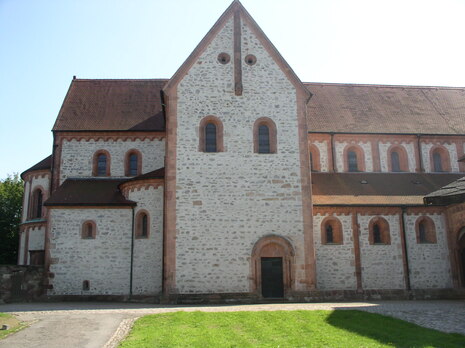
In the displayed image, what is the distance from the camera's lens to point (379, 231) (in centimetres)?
2789

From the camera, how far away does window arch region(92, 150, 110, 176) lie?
102ft

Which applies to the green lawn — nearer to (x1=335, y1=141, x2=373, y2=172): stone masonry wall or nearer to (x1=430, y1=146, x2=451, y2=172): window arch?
(x1=335, y1=141, x2=373, y2=172): stone masonry wall

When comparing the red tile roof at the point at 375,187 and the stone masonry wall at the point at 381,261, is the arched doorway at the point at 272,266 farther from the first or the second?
the stone masonry wall at the point at 381,261

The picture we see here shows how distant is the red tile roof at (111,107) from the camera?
31.8 m

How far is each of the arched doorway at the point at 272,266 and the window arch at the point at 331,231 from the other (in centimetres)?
318

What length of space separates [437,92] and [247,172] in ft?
67.3

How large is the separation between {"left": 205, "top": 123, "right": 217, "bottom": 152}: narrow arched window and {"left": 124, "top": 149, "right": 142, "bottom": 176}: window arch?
6.78 meters

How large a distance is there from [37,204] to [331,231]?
62.4 ft

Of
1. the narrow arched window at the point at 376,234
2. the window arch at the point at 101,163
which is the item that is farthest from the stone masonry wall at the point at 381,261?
the window arch at the point at 101,163

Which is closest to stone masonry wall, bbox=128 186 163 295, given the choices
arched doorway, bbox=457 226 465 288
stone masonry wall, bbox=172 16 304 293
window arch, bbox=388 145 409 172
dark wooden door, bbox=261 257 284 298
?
stone masonry wall, bbox=172 16 304 293

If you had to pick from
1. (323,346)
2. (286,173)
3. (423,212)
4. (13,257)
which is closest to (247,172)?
(286,173)

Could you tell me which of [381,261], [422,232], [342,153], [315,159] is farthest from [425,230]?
[315,159]

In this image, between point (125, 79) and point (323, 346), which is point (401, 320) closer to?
point (323, 346)

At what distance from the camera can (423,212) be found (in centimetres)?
2825
